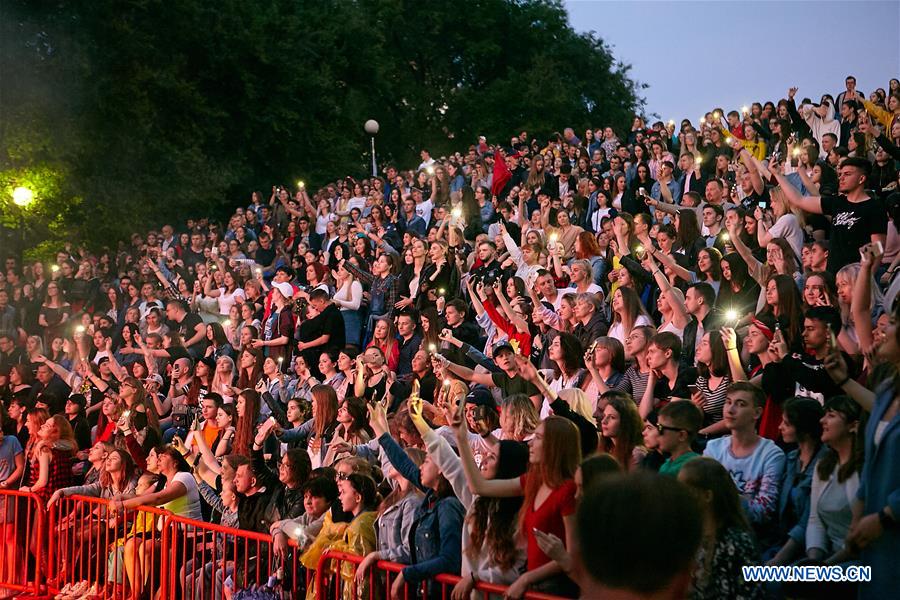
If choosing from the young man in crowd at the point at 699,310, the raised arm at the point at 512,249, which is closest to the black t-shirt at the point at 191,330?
the raised arm at the point at 512,249

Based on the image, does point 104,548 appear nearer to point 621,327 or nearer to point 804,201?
point 621,327

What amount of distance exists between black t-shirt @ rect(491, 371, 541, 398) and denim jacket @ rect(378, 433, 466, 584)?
2677mm

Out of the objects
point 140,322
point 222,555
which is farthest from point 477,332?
point 140,322

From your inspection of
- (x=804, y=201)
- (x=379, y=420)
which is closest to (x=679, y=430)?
(x=379, y=420)

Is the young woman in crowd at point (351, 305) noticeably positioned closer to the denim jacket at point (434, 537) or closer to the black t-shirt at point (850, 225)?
the black t-shirt at point (850, 225)

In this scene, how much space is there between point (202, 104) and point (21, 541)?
20146 mm

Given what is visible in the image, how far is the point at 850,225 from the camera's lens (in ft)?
26.3

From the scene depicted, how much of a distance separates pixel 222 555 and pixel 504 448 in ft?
8.11

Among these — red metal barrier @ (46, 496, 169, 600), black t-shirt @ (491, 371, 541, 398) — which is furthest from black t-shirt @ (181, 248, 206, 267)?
black t-shirt @ (491, 371, 541, 398)

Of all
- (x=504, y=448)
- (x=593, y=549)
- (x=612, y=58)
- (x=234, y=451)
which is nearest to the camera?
(x=593, y=549)

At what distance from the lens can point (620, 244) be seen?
10.8 m

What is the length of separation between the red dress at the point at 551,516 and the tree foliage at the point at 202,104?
821 inches

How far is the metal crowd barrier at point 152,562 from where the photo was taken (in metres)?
6.22

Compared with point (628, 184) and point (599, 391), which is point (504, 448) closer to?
point (599, 391)
